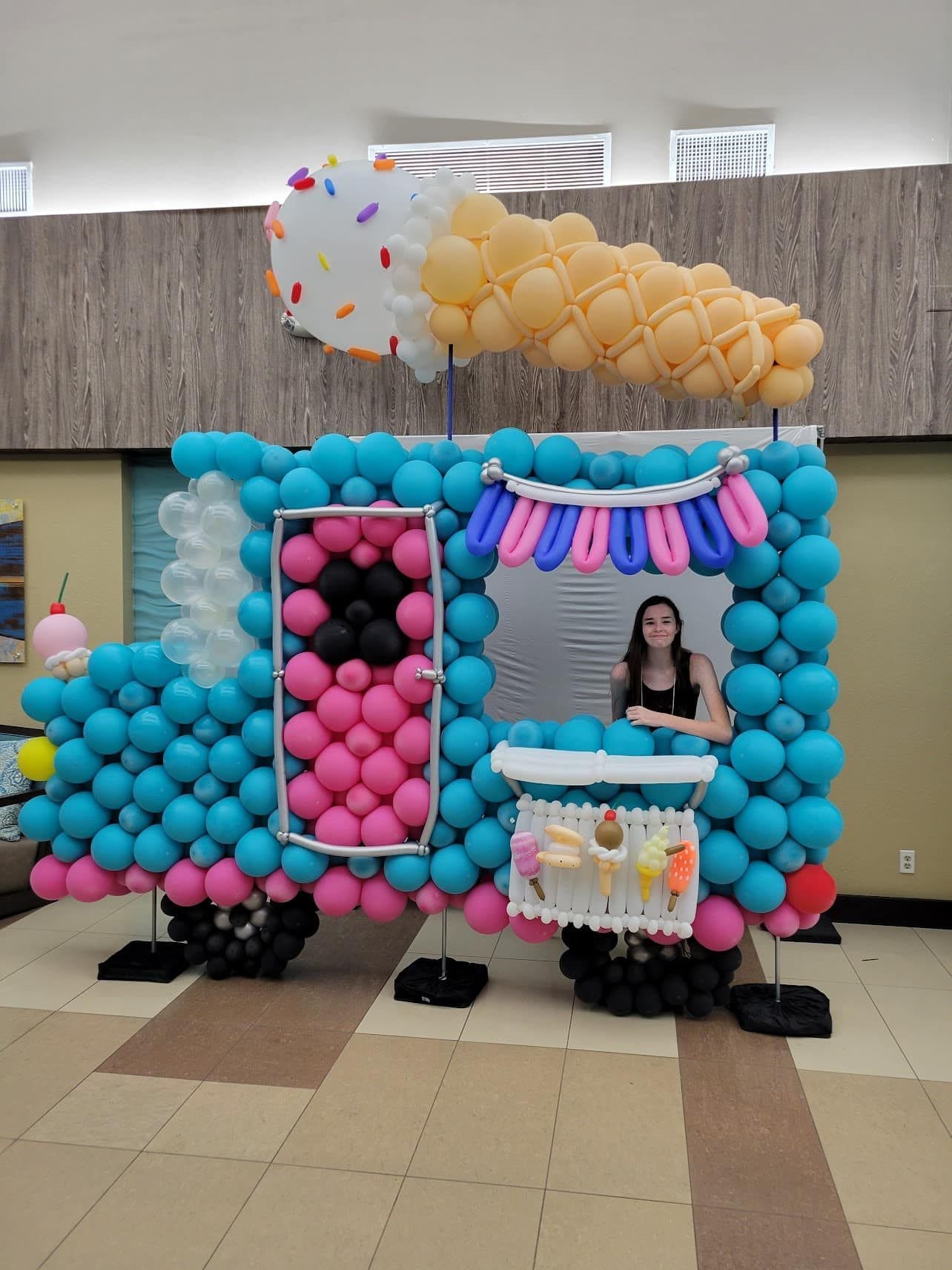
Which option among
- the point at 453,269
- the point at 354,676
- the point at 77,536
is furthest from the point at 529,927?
the point at 77,536

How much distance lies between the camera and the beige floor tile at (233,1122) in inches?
102

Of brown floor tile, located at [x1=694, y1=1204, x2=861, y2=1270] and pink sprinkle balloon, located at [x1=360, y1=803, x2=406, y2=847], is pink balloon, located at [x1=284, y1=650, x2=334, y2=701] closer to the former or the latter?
pink sprinkle balloon, located at [x1=360, y1=803, x2=406, y2=847]

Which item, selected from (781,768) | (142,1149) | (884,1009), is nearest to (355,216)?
(781,768)

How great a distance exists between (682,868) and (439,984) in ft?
3.50

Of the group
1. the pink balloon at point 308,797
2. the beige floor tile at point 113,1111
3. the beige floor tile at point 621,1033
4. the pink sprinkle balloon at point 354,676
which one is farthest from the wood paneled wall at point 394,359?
the beige floor tile at point 113,1111

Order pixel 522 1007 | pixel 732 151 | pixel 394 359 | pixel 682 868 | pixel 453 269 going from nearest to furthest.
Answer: pixel 682 868 < pixel 453 269 < pixel 522 1007 < pixel 732 151 < pixel 394 359

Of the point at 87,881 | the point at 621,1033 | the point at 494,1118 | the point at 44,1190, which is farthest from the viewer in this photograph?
the point at 87,881

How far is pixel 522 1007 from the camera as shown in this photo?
3527 millimetres

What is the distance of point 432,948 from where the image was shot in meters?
4.11

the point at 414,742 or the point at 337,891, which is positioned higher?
the point at 414,742

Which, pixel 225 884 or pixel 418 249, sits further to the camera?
pixel 225 884

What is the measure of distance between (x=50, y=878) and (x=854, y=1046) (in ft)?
9.45

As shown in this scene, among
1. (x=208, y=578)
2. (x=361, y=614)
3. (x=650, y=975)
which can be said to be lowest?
A: (x=650, y=975)

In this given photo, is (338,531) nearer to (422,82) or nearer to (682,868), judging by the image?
(682,868)
